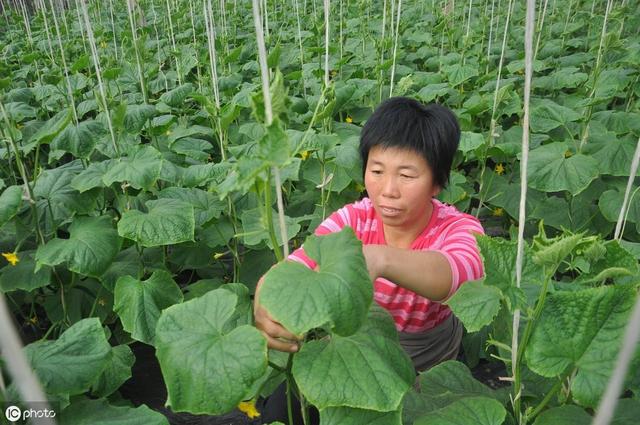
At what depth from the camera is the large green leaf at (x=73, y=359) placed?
1.15m

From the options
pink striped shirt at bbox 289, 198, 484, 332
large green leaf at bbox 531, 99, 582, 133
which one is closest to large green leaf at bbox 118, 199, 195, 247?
pink striped shirt at bbox 289, 198, 484, 332

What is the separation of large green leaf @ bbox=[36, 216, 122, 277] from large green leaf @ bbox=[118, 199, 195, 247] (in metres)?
0.12

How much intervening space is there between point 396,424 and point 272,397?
0.84m

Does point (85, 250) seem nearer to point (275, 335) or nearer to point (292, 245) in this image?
point (292, 245)

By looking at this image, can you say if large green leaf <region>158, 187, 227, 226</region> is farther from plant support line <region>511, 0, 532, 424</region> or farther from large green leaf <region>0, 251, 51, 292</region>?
plant support line <region>511, 0, 532, 424</region>

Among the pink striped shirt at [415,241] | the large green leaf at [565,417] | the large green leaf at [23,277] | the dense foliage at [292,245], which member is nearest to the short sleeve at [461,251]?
the pink striped shirt at [415,241]

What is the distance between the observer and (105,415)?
1190 millimetres

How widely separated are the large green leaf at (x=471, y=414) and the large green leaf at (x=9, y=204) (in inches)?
57.7

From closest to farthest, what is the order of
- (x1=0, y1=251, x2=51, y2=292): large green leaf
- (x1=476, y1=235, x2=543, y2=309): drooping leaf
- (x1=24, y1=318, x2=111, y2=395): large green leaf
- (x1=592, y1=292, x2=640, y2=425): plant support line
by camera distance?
(x1=592, y1=292, x2=640, y2=425): plant support line
(x1=476, y1=235, x2=543, y2=309): drooping leaf
(x1=24, y1=318, x2=111, y2=395): large green leaf
(x1=0, y1=251, x2=51, y2=292): large green leaf

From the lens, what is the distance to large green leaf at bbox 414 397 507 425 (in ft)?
3.17

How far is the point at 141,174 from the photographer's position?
1.86m

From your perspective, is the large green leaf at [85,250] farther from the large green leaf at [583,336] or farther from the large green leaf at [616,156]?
the large green leaf at [616,156]

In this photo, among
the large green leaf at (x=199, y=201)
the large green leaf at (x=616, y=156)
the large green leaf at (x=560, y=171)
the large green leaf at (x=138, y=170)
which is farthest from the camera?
the large green leaf at (x=616, y=156)

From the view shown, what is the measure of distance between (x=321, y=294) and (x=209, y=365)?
0.80 ft
